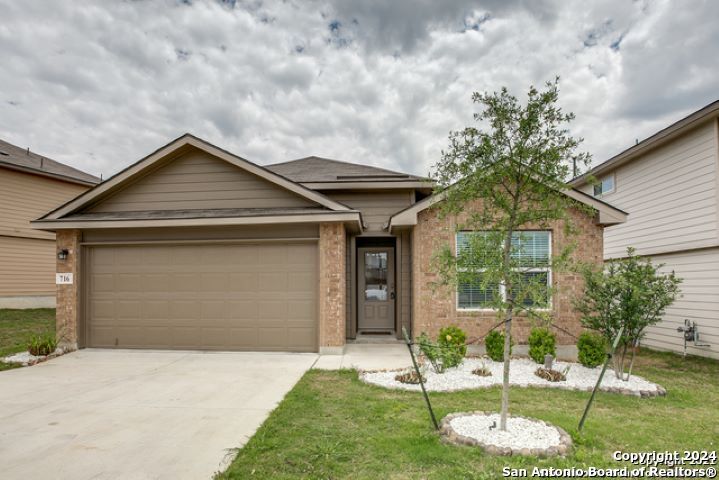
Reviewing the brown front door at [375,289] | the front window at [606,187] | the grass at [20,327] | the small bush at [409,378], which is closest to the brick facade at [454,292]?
the small bush at [409,378]

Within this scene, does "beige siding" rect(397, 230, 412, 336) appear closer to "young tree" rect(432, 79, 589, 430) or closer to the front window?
"young tree" rect(432, 79, 589, 430)

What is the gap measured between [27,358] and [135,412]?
510 cm

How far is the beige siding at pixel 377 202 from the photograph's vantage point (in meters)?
10.3

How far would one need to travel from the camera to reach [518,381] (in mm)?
6199

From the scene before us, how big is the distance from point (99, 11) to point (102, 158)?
1506cm

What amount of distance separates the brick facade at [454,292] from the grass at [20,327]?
811 cm

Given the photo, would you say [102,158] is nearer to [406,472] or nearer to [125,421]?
[125,421]

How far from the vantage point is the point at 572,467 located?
3.36m

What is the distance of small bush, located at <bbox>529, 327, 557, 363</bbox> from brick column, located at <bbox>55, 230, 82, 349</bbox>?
9.62 m

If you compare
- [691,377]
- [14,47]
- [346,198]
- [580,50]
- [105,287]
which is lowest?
[691,377]

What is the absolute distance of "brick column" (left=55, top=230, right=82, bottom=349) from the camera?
8.65 meters

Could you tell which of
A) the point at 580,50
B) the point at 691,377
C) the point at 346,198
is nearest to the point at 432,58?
the point at 580,50

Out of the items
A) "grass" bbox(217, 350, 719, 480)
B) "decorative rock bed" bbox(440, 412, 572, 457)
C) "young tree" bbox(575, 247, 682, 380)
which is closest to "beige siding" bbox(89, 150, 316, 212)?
"grass" bbox(217, 350, 719, 480)

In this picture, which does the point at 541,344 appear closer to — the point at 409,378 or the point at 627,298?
the point at 627,298
